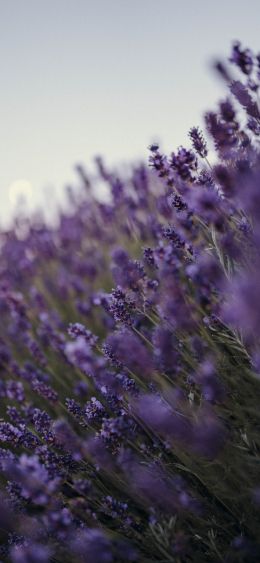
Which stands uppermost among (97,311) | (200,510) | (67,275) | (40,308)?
(67,275)

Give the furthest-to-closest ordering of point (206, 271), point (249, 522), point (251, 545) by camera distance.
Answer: point (249, 522), point (251, 545), point (206, 271)

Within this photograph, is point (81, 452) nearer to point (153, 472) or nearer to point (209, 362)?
point (153, 472)

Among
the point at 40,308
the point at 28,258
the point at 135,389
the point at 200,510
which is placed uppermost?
the point at 28,258

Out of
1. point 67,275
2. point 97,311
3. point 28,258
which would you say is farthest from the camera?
point 28,258

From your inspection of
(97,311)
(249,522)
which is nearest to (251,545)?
(249,522)

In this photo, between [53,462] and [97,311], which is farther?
[97,311]

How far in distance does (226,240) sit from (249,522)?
3.10 feet

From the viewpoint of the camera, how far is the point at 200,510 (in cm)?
181

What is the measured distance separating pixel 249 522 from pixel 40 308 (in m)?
3.24

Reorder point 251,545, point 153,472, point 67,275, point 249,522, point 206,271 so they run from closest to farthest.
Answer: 1. point 206,271
2. point 251,545
3. point 249,522
4. point 153,472
5. point 67,275

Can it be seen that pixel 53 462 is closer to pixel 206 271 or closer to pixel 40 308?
pixel 206 271

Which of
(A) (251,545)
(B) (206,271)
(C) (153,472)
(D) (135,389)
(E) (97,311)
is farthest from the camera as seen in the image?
(E) (97,311)

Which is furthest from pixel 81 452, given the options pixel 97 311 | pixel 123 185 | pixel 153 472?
pixel 123 185

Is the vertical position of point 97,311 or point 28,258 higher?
point 28,258
